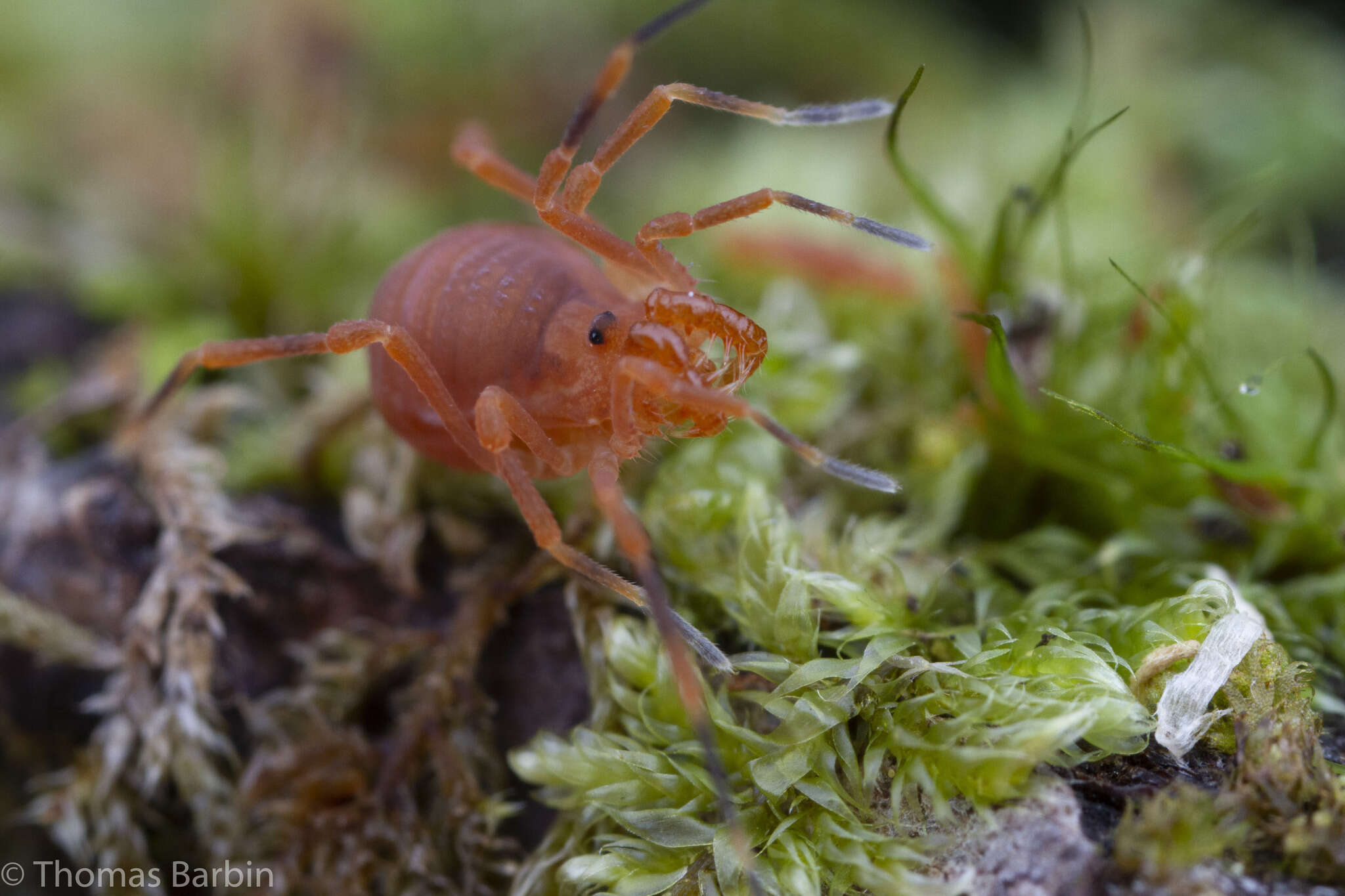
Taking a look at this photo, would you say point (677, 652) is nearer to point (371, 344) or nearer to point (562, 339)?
point (562, 339)

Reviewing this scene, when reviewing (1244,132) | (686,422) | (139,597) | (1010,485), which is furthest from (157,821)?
(1244,132)

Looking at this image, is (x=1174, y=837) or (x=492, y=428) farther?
(x=492, y=428)

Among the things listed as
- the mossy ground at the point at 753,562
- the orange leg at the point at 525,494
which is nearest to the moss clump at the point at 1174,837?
the mossy ground at the point at 753,562

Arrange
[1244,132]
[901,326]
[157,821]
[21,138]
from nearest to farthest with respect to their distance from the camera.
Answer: [157,821], [901,326], [21,138], [1244,132]

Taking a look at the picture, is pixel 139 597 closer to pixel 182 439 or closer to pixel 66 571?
pixel 66 571

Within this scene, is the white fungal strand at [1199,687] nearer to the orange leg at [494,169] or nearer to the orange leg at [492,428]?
the orange leg at [492,428]

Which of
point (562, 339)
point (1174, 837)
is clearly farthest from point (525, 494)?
point (1174, 837)
